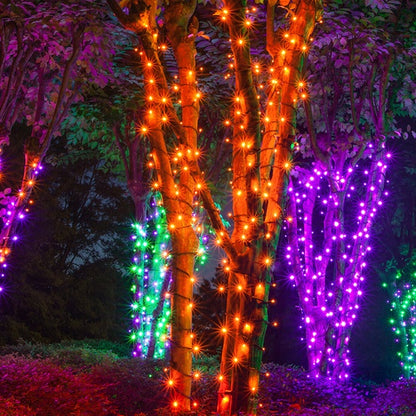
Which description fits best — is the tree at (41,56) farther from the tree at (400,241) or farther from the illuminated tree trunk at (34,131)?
the tree at (400,241)

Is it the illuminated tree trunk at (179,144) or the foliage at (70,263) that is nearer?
the illuminated tree trunk at (179,144)

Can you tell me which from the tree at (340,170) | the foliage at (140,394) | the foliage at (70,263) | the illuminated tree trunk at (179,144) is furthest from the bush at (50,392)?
the foliage at (70,263)

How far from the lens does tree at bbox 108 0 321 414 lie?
4.89m

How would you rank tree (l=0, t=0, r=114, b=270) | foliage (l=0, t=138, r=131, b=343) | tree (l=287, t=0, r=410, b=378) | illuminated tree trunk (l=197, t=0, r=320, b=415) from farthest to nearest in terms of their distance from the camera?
foliage (l=0, t=138, r=131, b=343) < tree (l=287, t=0, r=410, b=378) < tree (l=0, t=0, r=114, b=270) < illuminated tree trunk (l=197, t=0, r=320, b=415)

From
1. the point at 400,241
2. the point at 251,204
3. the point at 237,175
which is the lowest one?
the point at 251,204

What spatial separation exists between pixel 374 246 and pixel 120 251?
9.91 m

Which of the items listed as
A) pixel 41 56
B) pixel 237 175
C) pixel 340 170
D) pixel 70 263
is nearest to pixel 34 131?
pixel 41 56

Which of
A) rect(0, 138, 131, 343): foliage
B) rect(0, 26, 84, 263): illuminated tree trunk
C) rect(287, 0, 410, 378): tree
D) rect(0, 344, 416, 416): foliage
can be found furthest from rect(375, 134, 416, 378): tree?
rect(0, 138, 131, 343): foliage

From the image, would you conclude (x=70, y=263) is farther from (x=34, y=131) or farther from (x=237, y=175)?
(x=237, y=175)

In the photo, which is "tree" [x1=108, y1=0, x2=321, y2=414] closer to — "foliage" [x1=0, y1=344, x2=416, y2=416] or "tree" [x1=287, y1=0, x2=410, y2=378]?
"foliage" [x1=0, y1=344, x2=416, y2=416]

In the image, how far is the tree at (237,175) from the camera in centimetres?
489

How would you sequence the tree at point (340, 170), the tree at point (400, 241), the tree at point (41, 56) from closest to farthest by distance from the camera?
the tree at point (41, 56) < the tree at point (340, 170) < the tree at point (400, 241)

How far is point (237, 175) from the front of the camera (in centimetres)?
527

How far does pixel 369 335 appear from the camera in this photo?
45.0 feet
